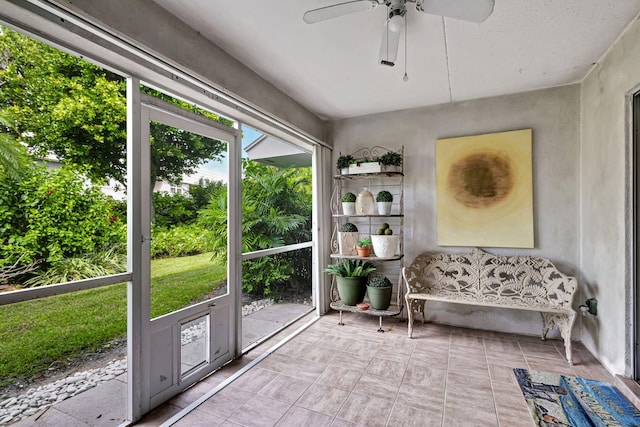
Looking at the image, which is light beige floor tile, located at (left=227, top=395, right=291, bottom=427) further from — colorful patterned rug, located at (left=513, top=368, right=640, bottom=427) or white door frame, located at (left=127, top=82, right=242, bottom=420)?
colorful patterned rug, located at (left=513, top=368, right=640, bottom=427)

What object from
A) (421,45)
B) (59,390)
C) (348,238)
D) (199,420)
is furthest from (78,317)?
(421,45)

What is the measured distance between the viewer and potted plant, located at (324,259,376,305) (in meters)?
3.37

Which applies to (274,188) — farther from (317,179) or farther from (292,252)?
(292,252)

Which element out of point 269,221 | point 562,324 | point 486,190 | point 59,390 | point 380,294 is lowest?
point 59,390

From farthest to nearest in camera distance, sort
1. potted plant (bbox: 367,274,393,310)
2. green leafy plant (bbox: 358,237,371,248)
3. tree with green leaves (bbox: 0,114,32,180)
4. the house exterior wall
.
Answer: green leafy plant (bbox: 358,237,371,248) → potted plant (bbox: 367,274,393,310) → the house exterior wall → tree with green leaves (bbox: 0,114,32,180)

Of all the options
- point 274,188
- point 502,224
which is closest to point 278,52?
point 274,188

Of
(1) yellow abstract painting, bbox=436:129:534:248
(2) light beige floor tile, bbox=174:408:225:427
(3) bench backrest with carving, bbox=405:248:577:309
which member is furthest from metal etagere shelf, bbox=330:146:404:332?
(2) light beige floor tile, bbox=174:408:225:427

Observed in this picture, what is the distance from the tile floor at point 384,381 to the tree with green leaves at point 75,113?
1.58 metres

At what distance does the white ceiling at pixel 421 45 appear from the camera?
1.82 meters

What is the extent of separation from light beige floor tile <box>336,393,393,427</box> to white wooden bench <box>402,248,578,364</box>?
113 centimetres

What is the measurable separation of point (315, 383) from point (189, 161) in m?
1.91

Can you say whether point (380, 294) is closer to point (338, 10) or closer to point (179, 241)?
point (179, 241)

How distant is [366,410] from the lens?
74.8 inches

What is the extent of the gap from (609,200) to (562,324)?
3.70 ft
